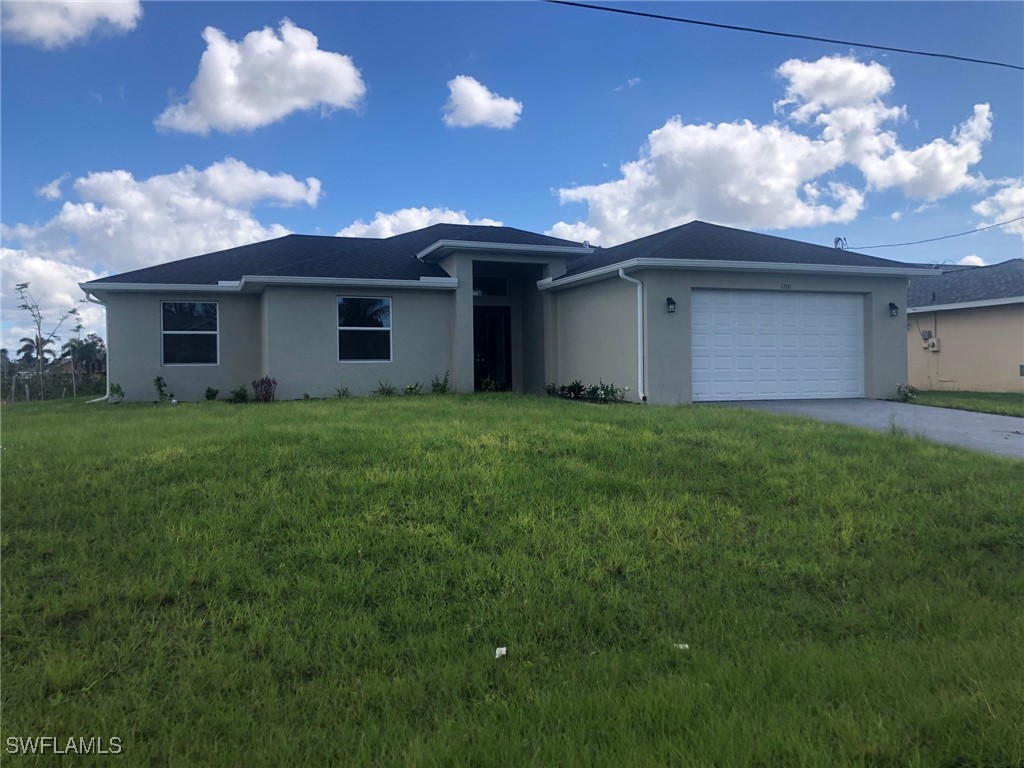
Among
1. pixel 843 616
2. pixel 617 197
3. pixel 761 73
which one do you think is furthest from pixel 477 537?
pixel 617 197

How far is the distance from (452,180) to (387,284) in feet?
18.9

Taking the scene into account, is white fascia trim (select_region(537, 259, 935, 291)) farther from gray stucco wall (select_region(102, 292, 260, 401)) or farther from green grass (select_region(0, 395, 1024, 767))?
gray stucco wall (select_region(102, 292, 260, 401))

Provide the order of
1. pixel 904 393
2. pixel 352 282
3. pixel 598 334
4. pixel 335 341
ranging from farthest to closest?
pixel 335 341 < pixel 598 334 < pixel 352 282 < pixel 904 393

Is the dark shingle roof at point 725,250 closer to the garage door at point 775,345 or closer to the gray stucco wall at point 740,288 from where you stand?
the gray stucco wall at point 740,288

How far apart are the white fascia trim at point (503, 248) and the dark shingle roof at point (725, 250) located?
0.48m

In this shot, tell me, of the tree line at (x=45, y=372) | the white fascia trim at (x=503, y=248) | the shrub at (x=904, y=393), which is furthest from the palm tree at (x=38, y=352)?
the shrub at (x=904, y=393)

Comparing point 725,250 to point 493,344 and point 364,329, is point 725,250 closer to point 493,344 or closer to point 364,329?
point 493,344

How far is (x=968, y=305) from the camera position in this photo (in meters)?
→ 18.4

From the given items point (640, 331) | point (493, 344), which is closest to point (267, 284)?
point (493, 344)

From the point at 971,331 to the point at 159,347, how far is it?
2124 cm

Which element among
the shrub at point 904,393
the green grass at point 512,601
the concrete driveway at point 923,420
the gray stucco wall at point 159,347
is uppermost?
the gray stucco wall at point 159,347

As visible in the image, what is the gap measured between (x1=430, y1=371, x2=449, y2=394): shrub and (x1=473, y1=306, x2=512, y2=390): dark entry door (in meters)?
2.42

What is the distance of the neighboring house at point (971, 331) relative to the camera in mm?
17688

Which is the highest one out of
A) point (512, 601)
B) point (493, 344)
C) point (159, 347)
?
point (493, 344)
